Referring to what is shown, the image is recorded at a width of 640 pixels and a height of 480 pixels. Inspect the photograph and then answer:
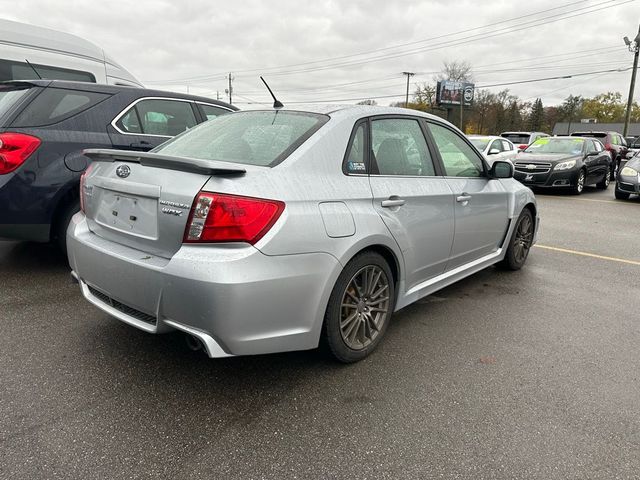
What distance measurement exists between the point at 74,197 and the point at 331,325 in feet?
9.00

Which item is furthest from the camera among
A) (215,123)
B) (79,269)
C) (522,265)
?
(522,265)

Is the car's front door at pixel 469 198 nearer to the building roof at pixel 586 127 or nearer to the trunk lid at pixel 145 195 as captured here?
the trunk lid at pixel 145 195

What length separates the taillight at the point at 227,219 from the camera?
2102mm

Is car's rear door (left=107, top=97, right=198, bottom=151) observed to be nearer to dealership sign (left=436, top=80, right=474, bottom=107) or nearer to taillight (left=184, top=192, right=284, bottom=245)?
taillight (left=184, top=192, right=284, bottom=245)

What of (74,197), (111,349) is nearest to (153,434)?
(111,349)

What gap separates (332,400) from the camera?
7.92 feet

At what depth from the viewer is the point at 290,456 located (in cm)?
200

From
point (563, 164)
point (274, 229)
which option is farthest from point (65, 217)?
point (563, 164)

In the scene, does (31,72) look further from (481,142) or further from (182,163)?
(481,142)

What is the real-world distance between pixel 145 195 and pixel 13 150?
2.04 metres

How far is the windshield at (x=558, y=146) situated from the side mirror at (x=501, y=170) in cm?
989

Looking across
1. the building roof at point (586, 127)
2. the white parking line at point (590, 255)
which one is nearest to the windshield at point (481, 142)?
the white parking line at point (590, 255)

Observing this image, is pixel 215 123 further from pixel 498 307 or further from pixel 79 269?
pixel 498 307

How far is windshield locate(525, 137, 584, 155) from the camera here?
12.4m
